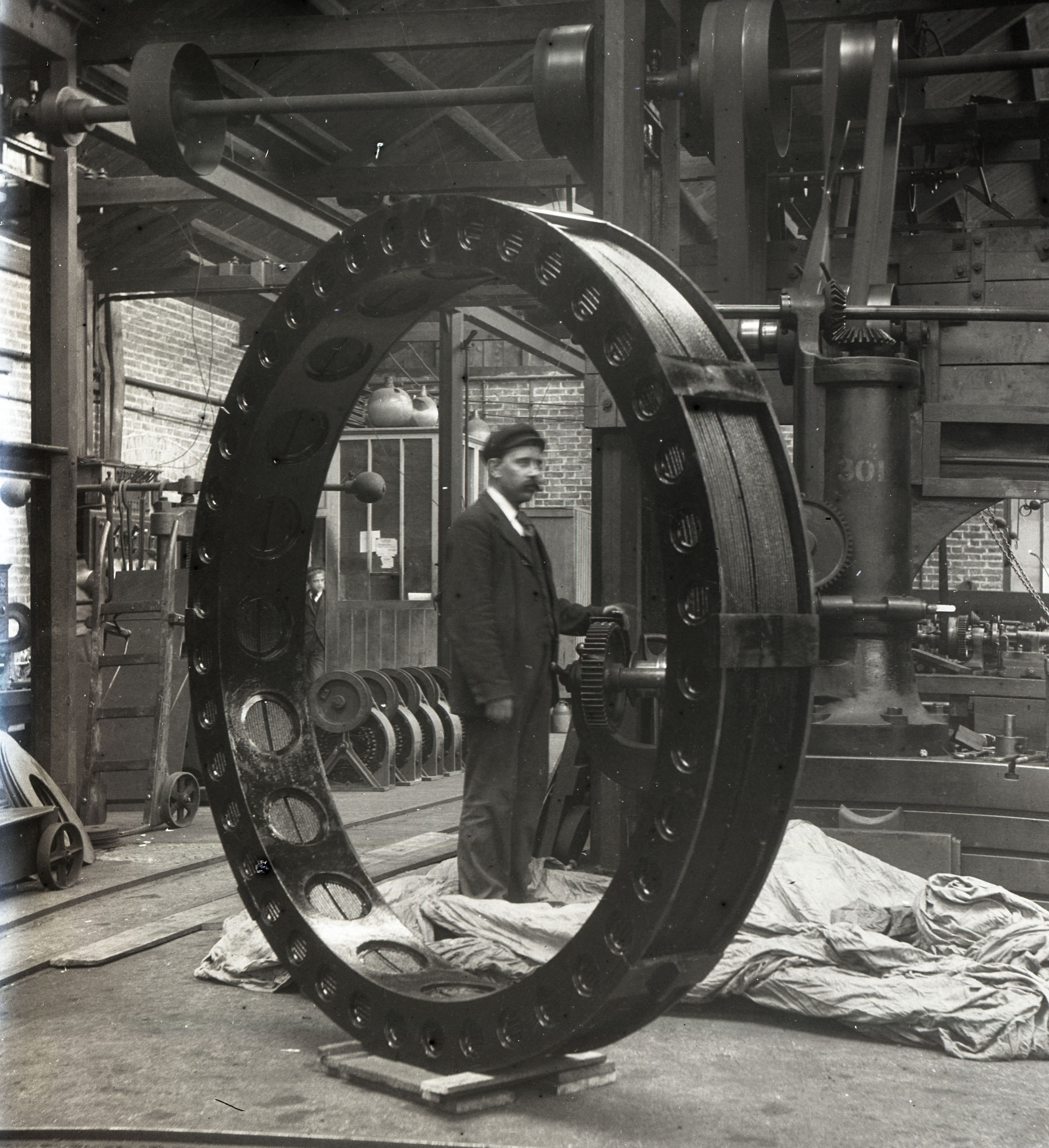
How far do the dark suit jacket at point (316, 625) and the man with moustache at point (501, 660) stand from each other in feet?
15.2

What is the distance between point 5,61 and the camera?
6957 millimetres

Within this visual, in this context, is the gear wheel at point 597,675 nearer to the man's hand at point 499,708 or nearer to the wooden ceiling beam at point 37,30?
the man's hand at point 499,708

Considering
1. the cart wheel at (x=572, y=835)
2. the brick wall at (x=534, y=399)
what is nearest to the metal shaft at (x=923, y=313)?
the cart wheel at (x=572, y=835)

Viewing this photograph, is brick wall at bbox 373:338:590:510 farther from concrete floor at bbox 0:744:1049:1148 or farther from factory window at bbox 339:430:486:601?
concrete floor at bbox 0:744:1049:1148

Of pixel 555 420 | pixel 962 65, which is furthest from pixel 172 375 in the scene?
pixel 962 65

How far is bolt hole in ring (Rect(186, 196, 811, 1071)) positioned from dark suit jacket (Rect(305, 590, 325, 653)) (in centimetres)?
567

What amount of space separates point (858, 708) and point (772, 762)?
238cm

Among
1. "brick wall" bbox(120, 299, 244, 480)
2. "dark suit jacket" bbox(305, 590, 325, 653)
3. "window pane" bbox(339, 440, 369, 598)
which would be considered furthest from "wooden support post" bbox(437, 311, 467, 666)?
"brick wall" bbox(120, 299, 244, 480)

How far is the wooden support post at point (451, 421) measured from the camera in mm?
11547

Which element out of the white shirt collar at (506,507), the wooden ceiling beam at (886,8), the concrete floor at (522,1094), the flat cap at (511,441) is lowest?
the concrete floor at (522,1094)

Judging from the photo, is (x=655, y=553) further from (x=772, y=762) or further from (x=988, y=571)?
(x=988, y=571)

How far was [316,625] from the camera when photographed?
35.7 ft

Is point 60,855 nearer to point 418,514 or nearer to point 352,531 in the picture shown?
point 418,514

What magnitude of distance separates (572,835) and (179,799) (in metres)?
3.13
